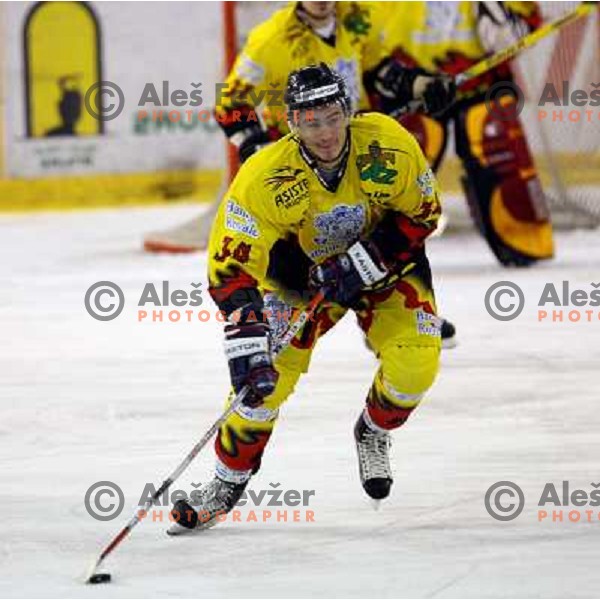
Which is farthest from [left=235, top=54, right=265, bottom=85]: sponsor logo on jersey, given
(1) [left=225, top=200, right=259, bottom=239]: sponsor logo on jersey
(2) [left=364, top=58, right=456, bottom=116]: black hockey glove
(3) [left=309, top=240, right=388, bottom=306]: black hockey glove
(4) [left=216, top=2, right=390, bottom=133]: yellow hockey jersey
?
(1) [left=225, top=200, right=259, bottom=239]: sponsor logo on jersey

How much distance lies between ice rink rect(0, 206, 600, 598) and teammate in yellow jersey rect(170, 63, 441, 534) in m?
0.16

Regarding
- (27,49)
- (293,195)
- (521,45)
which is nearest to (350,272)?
(293,195)

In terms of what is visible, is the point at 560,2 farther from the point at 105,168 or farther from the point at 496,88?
the point at 105,168

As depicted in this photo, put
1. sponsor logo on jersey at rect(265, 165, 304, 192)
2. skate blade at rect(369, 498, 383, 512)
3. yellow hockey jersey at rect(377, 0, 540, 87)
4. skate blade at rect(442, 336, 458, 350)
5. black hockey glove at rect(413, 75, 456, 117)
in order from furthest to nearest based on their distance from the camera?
yellow hockey jersey at rect(377, 0, 540, 87), black hockey glove at rect(413, 75, 456, 117), skate blade at rect(442, 336, 458, 350), skate blade at rect(369, 498, 383, 512), sponsor logo on jersey at rect(265, 165, 304, 192)

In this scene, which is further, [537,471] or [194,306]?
[194,306]

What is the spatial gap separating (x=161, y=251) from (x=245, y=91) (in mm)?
2226

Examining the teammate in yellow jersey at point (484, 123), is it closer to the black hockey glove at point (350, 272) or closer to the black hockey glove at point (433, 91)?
the black hockey glove at point (433, 91)

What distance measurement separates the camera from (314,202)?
3.96m

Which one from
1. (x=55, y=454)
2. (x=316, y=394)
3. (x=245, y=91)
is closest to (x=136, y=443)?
(x=55, y=454)

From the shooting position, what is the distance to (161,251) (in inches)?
339

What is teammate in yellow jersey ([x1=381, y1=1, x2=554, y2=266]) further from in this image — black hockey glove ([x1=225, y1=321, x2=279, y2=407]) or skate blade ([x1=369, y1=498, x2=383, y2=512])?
black hockey glove ([x1=225, y1=321, x2=279, y2=407])

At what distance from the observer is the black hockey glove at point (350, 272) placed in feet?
13.0

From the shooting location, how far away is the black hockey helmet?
385 cm

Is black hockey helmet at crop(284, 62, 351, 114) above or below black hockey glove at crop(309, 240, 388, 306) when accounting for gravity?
above
